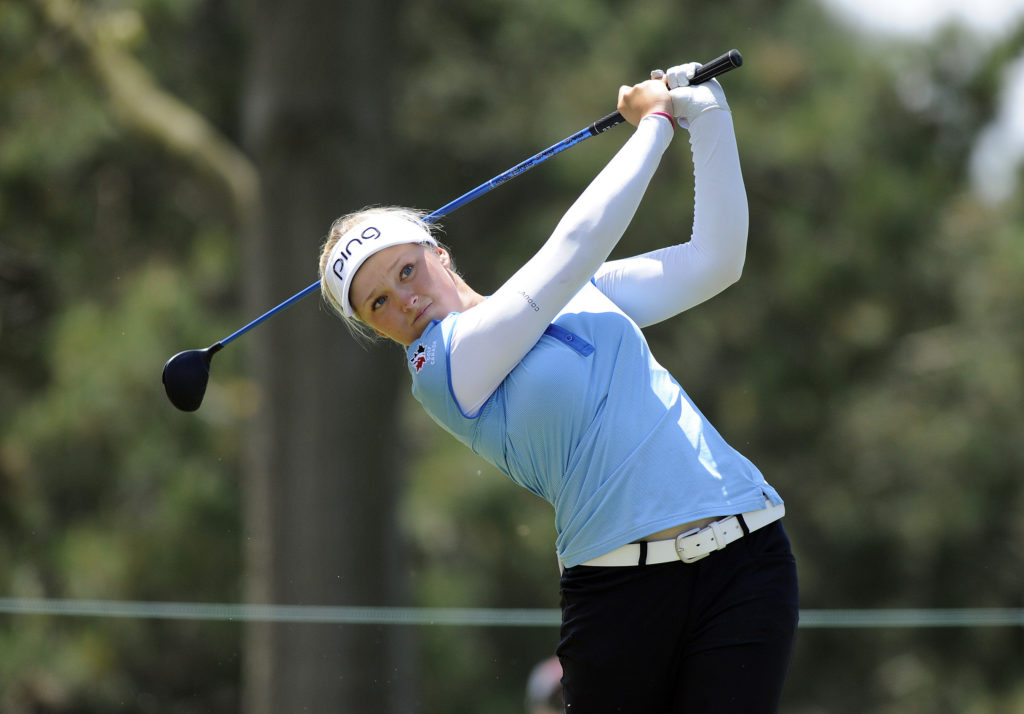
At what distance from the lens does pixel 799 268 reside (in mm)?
7914

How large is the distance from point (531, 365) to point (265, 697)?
3304 millimetres

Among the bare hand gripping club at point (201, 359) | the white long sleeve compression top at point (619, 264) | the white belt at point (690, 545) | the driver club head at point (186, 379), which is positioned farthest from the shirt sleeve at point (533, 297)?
the driver club head at point (186, 379)

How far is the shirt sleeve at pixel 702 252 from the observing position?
6.60 feet

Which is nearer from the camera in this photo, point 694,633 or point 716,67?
point 694,633

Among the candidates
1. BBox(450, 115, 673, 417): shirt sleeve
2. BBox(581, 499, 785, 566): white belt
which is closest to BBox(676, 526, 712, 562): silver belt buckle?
BBox(581, 499, 785, 566): white belt

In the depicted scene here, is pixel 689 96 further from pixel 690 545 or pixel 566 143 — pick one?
pixel 690 545

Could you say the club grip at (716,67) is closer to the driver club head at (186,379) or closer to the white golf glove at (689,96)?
the white golf glove at (689,96)

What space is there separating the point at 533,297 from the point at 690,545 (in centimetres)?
39

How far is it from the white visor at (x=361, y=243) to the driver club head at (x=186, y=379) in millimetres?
437

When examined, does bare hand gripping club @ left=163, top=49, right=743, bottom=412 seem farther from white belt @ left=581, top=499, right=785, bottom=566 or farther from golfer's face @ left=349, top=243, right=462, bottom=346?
white belt @ left=581, top=499, right=785, bottom=566

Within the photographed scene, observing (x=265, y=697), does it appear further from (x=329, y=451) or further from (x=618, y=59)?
(x=618, y=59)

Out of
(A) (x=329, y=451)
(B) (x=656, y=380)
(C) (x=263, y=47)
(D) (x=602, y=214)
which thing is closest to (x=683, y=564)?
(B) (x=656, y=380)

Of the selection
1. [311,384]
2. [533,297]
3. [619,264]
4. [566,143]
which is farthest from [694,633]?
[311,384]

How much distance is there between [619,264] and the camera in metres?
2.07
